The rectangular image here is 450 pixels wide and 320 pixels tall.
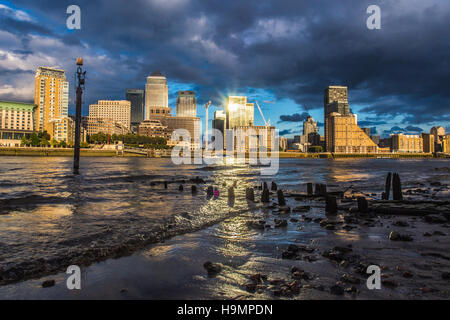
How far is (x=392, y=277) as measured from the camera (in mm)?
6141

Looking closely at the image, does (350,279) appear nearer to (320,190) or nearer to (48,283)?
(48,283)

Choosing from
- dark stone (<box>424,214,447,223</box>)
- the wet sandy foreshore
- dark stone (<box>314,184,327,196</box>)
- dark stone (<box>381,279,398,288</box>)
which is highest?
dark stone (<box>314,184,327,196</box>)

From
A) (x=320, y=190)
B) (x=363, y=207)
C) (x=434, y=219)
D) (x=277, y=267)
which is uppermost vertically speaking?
(x=320, y=190)

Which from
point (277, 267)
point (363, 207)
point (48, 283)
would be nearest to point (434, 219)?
point (363, 207)

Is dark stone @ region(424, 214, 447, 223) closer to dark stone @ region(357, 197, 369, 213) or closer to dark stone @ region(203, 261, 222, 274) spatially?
dark stone @ region(357, 197, 369, 213)

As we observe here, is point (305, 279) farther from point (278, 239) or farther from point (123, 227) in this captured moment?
point (123, 227)

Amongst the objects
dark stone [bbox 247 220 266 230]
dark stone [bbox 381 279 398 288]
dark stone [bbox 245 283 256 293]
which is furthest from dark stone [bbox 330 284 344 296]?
dark stone [bbox 247 220 266 230]

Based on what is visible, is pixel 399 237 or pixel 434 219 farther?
pixel 434 219

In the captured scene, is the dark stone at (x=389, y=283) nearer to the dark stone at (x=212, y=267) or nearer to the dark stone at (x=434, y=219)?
the dark stone at (x=212, y=267)

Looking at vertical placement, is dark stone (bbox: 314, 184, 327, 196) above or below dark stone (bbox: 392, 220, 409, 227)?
above

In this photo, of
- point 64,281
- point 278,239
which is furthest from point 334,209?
point 64,281
